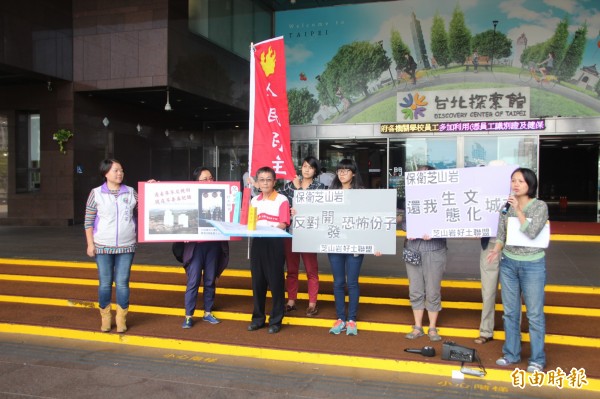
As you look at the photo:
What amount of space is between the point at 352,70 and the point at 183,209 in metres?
13.0

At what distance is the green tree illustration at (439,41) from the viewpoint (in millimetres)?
16250

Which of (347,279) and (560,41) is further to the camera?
(560,41)

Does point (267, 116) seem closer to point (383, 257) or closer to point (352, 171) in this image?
point (352, 171)

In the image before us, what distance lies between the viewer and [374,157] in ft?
55.9

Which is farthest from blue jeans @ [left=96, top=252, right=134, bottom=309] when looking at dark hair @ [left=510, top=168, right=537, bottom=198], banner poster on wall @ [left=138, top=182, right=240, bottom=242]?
dark hair @ [left=510, top=168, right=537, bottom=198]

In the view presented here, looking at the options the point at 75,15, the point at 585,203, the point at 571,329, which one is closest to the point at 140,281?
the point at 571,329

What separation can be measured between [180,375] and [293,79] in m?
14.6

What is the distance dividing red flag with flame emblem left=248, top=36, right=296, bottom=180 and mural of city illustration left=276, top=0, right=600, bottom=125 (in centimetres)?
1070

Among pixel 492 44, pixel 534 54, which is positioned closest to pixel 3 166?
pixel 492 44

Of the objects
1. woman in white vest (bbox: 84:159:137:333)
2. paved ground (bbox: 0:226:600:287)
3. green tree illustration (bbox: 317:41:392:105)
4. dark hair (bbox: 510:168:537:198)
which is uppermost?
green tree illustration (bbox: 317:41:392:105)

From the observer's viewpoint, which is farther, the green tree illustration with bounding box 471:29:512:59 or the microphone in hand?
the green tree illustration with bounding box 471:29:512:59

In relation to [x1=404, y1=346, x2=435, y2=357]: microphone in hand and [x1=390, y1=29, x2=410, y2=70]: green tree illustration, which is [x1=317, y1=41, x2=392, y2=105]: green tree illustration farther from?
[x1=404, y1=346, x2=435, y2=357]: microphone in hand

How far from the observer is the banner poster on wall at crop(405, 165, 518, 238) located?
15.4 ft

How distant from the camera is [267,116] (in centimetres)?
633
